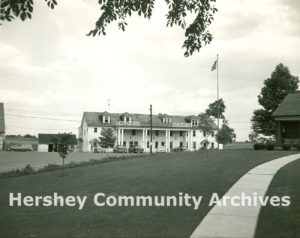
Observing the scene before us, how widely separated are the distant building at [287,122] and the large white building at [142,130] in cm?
2977

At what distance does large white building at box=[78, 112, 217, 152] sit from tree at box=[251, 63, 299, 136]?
13.3 m

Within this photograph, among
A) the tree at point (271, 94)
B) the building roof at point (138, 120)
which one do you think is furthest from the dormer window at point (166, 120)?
the tree at point (271, 94)

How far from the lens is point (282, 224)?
744 cm

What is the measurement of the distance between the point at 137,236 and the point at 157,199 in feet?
10.8

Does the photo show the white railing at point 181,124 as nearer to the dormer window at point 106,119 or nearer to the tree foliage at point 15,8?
the dormer window at point 106,119

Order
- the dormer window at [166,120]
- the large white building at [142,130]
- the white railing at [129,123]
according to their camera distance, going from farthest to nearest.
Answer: the dormer window at [166,120] < the white railing at [129,123] < the large white building at [142,130]

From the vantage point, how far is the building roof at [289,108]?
35500mm

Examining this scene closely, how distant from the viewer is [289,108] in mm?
36750

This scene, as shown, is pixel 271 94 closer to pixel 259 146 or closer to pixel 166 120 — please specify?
pixel 166 120

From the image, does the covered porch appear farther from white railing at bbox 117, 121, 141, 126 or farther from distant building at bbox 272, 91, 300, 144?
distant building at bbox 272, 91, 300, 144

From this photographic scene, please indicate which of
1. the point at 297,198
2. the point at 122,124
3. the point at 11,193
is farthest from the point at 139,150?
the point at 297,198

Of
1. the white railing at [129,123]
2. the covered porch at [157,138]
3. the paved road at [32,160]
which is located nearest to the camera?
the paved road at [32,160]

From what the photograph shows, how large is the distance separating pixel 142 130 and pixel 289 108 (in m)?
39.6

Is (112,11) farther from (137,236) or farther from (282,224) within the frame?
(282,224)
